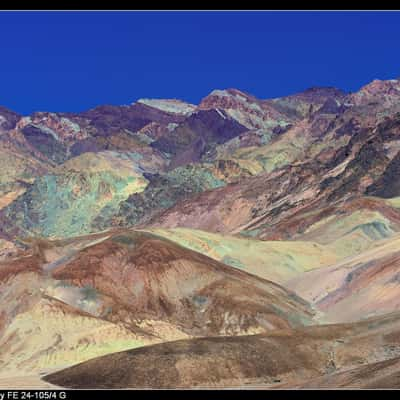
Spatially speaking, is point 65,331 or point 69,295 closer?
point 65,331

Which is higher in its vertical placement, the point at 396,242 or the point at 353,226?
the point at 353,226

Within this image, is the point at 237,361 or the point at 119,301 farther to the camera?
the point at 119,301

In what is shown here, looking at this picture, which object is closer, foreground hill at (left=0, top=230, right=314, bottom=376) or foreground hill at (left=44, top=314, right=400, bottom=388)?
foreground hill at (left=44, top=314, right=400, bottom=388)

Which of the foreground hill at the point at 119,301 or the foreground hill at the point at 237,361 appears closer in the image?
the foreground hill at the point at 237,361

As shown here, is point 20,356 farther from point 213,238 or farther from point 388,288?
point 213,238

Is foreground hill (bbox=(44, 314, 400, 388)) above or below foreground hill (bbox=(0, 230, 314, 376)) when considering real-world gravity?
below

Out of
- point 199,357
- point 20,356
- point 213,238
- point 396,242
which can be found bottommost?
point 199,357

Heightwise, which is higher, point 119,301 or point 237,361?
point 119,301

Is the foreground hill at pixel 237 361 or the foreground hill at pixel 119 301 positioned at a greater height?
the foreground hill at pixel 119 301
